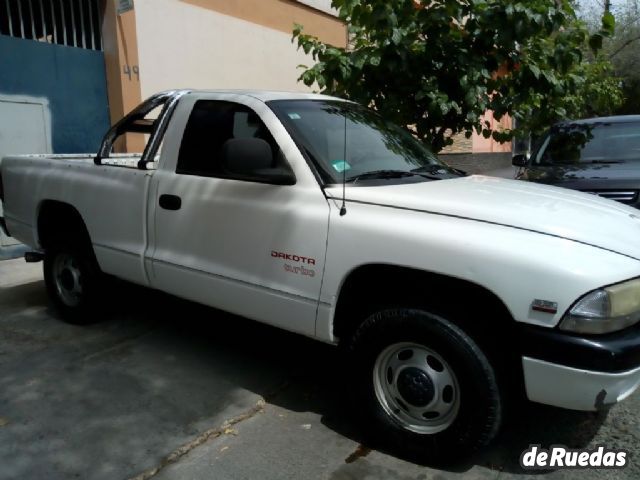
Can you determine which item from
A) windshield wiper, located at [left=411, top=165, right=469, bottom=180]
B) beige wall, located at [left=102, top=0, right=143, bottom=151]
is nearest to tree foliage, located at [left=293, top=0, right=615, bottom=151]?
windshield wiper, located at [left=411, top=165, right=469, bottom=180]

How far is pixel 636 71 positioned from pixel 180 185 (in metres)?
29.4

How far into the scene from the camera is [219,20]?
909cm

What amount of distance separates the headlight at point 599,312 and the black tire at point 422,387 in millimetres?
435

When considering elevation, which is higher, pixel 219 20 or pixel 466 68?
pixel 219 20

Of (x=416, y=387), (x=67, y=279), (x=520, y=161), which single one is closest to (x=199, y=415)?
(x=416, y=387)

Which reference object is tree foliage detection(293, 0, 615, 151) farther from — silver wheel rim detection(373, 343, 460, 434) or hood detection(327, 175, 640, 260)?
silver wheel rim detection(373, 343, 460, 434)

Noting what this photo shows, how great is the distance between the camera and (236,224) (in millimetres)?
3383

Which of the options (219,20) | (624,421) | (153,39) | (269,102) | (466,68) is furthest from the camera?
(219,20)

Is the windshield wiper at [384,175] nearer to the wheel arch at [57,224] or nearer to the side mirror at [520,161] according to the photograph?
the wheel arch at [57,224]

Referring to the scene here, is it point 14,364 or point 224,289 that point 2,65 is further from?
point 224,289

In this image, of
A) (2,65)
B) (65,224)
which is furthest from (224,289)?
(2,65)

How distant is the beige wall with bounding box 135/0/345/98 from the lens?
8141 millimetres

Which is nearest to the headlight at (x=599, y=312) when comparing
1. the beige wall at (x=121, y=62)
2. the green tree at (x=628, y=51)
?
the beige wall at (x=121, y=62)

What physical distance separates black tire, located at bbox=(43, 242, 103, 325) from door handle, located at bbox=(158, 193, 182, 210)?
1106mm
